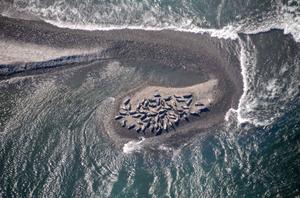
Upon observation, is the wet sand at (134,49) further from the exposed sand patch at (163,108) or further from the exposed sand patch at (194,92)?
the exposed sand patch at (163,108)

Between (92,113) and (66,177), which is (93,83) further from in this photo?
(66,177)

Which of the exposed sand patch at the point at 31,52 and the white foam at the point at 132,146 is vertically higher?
the exposed sand patch at the point at 31,52

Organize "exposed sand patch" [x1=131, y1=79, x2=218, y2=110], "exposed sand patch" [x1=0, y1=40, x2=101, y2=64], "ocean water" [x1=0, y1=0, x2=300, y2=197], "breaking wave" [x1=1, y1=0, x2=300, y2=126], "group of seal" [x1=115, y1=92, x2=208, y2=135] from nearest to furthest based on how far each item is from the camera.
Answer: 1. "ocean water" [x1=0, y1=0, x2=300, y2=197]
2. "group of seal" [x1=115, y1=92, x2=208, y2=135]
3. "exposed sand patch" [x1=131, y1=79, x2=218, y2=110]
4. "breaking wave" [x1=1, y1=0, x2=300, y2=126]
5. "exposed sand patch" [x1=0, y1=40, x2=101, y2=64]

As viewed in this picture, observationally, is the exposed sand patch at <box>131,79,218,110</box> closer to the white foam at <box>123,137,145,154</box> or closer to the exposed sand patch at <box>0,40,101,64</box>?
the white foam at <box>123,137,145,154</box>

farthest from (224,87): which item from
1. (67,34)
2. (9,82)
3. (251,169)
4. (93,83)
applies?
(9,82)

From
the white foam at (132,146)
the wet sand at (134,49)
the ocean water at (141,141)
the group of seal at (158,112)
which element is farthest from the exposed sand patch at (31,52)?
the white foam at (132,146)

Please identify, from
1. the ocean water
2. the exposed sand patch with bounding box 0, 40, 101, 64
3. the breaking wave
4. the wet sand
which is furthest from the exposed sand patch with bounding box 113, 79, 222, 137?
the exposed sand patch with bounding box 0, 40, 101, 64

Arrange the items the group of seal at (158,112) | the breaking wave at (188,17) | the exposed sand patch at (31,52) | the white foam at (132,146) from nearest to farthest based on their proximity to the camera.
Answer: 1. the white foam at (132,146)
2. the group of seal at (158,112)
3. the breaking wave at (188,17)
4. the exposed sand patch at (31,52)
